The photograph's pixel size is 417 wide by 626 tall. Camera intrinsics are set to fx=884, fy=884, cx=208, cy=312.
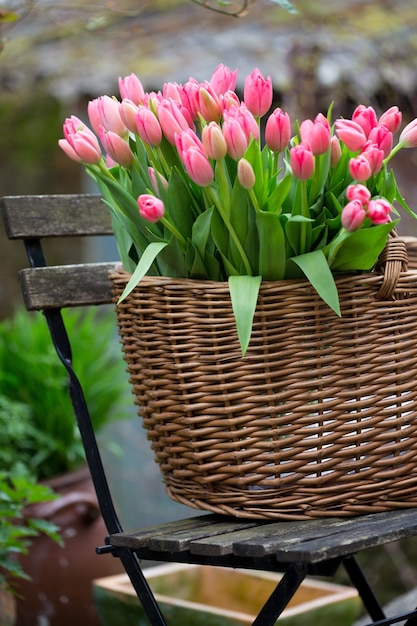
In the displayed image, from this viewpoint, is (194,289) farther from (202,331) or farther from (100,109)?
(100,109)

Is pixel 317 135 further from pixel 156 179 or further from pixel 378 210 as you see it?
pixel 156 179

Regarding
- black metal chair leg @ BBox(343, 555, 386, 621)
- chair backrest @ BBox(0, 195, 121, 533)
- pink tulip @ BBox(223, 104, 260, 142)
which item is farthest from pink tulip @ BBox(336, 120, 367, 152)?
black metal chair leg @ BBox(343, 555, 386, 621)

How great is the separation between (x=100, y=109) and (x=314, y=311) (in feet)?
1.42

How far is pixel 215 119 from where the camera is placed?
1218 mm

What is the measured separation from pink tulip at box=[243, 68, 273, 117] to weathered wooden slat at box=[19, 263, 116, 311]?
504mm

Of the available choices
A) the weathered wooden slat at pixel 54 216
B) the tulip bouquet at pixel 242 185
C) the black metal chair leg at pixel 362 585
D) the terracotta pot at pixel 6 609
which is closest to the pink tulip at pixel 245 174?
the tulip bouquet at pixel 242 185

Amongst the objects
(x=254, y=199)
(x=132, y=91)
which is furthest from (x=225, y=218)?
(x=132, y=91)

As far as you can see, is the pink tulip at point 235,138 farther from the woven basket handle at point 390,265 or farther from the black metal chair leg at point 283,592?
the black metal chair leg at point 283,592

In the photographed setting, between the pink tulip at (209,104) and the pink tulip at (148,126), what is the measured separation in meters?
0.06

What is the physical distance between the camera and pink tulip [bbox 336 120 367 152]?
44.8 inches

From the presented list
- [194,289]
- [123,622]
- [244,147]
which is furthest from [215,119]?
[123,622]

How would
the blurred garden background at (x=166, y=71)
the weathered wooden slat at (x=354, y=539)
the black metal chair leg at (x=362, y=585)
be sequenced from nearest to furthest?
the weathered wooden slat at (x=354, y=539) → the black metal chair leg at (x=362, y=585) → the blurred garden background at (x=166, y=71)

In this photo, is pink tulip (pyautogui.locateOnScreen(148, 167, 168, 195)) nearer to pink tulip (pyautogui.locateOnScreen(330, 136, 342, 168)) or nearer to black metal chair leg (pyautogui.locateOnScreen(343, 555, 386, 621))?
pink tulip (pyautogui.locateOnScreen(330, 136, 342, 168))

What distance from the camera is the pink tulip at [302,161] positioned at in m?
1.12
